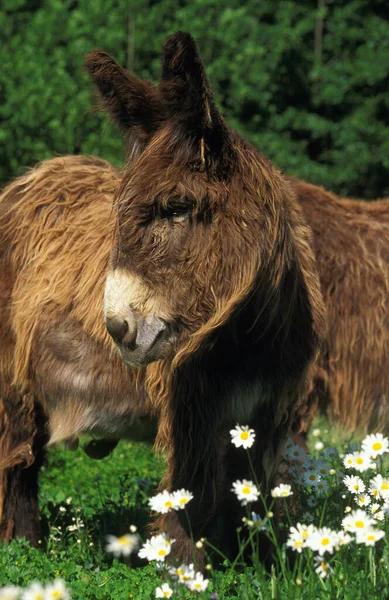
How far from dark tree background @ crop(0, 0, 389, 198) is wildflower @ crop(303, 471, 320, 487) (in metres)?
6.81

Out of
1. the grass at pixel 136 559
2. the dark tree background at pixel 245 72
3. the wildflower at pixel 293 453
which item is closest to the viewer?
the grass at pixel 136 559

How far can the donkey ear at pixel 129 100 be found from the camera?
3.29 metres

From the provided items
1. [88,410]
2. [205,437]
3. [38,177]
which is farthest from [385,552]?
[38,177]

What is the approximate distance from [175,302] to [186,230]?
0.77 feet

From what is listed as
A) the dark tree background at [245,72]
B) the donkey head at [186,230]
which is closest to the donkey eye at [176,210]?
the donkey head at [186,230]

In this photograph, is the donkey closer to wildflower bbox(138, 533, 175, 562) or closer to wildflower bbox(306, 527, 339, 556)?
wildflower bbox(138, 533, 175, 562)

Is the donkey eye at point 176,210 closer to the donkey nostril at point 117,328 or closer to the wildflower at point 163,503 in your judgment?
the donkey nostril at point 117,328

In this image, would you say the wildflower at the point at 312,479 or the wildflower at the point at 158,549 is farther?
the wildflower at the point at 312,479

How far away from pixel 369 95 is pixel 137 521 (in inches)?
366

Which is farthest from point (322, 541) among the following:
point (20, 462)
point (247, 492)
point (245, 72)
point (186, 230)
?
point (245, 72)

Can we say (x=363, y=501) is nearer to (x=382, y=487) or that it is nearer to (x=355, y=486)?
(x=355, y=486)

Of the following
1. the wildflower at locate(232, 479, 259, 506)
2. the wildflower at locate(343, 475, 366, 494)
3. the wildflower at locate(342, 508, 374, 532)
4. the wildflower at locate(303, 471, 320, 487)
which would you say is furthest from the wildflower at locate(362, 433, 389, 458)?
the wildflower at locate(303, 471, 320, 487)

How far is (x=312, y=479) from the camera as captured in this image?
3418 mm

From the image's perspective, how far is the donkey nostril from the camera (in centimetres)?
302
